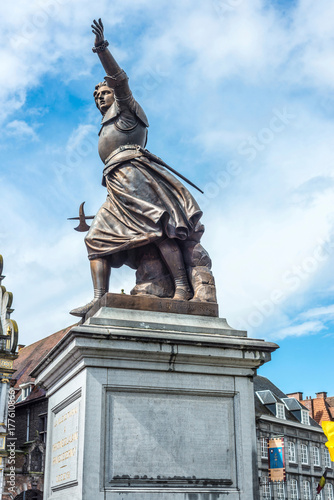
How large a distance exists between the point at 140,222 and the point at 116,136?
1.35 meters

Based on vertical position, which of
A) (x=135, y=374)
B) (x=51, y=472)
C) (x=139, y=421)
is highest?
(x=135, y=374)

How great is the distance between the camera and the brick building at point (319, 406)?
181ft

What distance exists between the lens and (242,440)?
21.7 ft

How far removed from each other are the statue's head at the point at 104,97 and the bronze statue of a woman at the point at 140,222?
0.34 m

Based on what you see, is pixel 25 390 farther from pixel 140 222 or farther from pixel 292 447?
pixel 140 222

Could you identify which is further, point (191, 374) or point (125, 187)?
point (125, 187)

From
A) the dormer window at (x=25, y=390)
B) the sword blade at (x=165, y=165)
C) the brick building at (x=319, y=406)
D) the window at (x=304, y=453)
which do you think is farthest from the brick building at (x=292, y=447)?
the sword blade at (x=165, y=165)

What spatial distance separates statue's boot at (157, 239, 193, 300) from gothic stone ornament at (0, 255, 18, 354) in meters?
29.2

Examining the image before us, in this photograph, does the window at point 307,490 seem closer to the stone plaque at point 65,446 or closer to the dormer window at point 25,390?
the dormer window at point 25,390

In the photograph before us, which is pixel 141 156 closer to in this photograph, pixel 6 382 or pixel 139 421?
pixel 139 421

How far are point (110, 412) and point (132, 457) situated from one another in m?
0.49

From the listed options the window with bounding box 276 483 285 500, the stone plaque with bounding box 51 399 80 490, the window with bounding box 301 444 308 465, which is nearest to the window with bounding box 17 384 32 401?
the window with bounding box 276 483 285 500

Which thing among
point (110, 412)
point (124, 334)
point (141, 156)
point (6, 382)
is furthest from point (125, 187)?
point (6, 382)

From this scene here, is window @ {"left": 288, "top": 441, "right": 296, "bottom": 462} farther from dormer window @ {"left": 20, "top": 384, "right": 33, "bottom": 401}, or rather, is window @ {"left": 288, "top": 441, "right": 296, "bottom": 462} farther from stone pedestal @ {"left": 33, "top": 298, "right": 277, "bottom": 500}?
stone pedestal @ {"left": 33, "top": 298, "right": 277, "bottom": 500}
